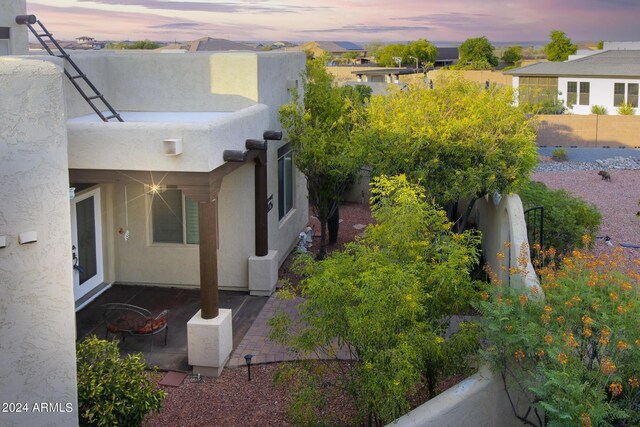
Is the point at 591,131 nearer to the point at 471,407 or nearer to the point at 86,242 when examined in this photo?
the point at 86,242

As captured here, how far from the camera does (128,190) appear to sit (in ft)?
45.6

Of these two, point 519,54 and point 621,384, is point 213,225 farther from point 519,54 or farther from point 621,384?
point 519,54

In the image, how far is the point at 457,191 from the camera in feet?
41.1

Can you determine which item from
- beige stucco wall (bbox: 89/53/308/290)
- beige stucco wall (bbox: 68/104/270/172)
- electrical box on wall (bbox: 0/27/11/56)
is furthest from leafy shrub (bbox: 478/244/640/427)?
electrical box on wall (bbox: 0/27/11/56)

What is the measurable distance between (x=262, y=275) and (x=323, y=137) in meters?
3.30

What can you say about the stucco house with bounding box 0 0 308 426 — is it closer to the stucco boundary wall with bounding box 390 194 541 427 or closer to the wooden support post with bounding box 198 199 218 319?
the wooden support post with bounding box 198 199 218 319

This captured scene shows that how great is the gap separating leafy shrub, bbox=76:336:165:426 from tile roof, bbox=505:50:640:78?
48518mm

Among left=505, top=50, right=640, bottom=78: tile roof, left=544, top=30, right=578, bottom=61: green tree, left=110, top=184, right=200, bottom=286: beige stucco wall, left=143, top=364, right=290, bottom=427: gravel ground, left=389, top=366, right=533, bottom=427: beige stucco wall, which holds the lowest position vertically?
left=143, top=364, right=290, bottom=427: gravel ground

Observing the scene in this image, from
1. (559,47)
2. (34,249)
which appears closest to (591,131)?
(34,249)

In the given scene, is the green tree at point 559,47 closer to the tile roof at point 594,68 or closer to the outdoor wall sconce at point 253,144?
the tile roof at point 594,68

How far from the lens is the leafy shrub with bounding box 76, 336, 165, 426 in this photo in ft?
25.2

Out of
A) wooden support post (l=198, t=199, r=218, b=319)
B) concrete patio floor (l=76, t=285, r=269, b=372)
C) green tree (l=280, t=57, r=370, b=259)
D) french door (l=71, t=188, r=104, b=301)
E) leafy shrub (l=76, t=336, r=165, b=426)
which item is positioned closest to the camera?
leafy shrub (l=76, t=336, r=165, b=426)

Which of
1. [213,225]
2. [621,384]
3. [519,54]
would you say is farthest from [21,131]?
[519,54]

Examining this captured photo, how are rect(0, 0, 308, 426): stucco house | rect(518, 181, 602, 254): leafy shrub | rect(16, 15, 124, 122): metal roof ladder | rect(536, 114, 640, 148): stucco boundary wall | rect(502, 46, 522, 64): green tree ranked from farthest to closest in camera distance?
rect(502, 46, 522, 64): green tree < rect(536, 114, 640, 148): stucco boundary wall < rect(518, 181, 602, 254): leafy shrub < rect(16, 15, 124, 122): metal roof ladder < rect(0, 0, 308, 426): stucco house
